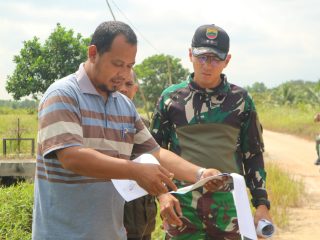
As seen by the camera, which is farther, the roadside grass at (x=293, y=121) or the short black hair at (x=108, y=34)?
the roadside grass at (x=293, y=121)

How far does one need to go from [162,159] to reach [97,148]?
60cm

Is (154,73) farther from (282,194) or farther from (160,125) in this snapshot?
(160,125)

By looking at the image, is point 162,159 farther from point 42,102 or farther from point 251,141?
point 42,102

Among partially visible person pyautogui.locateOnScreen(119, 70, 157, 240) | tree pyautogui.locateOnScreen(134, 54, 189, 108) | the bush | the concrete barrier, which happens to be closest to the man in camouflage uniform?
partially visible person pyautogui.locateOnScreen(119, 70, 157, 240)

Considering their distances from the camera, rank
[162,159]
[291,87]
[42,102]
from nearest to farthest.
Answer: [42,102], [162,159], [291,87]

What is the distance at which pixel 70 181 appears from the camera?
1884mm

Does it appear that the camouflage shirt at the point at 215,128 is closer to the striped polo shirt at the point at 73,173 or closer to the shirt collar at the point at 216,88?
the shirt collar at the point at 216,88

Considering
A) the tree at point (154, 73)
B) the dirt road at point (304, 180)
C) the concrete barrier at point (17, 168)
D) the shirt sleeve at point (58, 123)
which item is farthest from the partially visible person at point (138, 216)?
the tree at point (154, 73)

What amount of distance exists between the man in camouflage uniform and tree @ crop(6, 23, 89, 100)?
22.8 meters

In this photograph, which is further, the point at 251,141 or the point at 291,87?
the point at 291,87

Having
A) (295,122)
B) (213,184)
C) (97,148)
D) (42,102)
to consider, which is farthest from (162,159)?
(295,122)

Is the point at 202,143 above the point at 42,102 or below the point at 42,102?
below

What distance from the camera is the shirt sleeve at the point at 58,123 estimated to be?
176cm

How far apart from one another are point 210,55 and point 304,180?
26.1 ft
